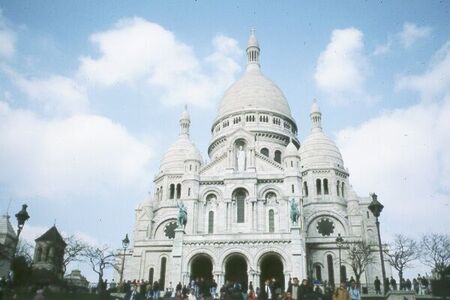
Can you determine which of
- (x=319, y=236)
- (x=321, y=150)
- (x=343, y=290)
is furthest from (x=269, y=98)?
(x=343, y=290)

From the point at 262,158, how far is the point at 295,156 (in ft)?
10.9

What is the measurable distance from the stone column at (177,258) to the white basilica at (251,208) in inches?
3.4

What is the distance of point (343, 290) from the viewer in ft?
53.4

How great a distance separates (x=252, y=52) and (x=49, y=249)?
4205 cm

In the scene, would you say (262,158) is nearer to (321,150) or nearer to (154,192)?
(321,150)

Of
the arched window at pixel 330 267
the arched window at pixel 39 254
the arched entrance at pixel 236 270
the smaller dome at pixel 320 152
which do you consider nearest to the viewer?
the arched entrance at pixel 236 270

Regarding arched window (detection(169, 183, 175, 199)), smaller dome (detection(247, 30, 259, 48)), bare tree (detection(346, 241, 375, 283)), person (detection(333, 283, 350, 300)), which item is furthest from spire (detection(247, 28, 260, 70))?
person (detection(333, 283, 350, 300))

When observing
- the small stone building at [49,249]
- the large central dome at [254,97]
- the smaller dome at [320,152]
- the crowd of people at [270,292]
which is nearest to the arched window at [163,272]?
the small stone building at [49,249]

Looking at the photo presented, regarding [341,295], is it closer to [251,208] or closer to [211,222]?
[251,208]

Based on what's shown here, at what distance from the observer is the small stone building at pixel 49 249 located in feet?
168

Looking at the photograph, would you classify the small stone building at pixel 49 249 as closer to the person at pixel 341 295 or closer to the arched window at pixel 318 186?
the arched window at pixel 318 186

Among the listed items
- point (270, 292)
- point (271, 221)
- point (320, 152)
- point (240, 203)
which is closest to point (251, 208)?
point (240, 203)

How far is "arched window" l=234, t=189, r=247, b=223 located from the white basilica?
0.32 feet

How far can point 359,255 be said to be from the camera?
1811 inches
